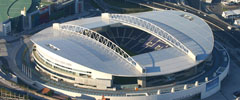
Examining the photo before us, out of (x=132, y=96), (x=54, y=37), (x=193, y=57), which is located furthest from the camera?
(x=54, y=37)

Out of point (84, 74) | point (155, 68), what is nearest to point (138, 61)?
point (155, 68)

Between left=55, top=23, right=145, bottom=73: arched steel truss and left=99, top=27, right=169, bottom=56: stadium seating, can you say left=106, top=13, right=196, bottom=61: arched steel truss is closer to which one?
left=99, top=27, right=169, bottom=56: stadium seating

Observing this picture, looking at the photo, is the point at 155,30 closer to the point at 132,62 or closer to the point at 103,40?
the point at 103,40

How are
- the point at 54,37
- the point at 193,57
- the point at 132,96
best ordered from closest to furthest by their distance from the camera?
the point at 132,96 → the point at 193,57 → the point at 54,37

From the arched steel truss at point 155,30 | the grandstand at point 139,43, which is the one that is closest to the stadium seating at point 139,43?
the grandstand at point 139,43

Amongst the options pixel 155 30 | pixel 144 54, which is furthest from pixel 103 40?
pixel 155 30

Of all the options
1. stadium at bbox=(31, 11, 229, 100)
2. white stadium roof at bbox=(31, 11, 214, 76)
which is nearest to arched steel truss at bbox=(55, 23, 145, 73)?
stadium at bbox=(31, 11, 229, 100)

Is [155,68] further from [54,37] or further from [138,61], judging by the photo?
[54,37]

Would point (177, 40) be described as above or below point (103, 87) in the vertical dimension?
above
